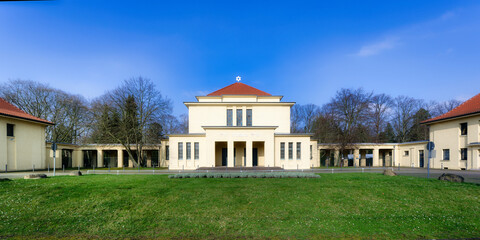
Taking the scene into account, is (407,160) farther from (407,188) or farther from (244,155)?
(407,188)

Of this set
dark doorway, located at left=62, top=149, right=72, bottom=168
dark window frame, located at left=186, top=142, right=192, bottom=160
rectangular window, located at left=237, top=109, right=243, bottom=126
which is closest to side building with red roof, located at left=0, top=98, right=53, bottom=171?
dark doorway, located at left=62, top=149, right=72, bottom=168

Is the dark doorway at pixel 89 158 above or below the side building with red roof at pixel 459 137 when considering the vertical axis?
below

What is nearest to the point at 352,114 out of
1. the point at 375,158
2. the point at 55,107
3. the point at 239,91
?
the point at 375,158

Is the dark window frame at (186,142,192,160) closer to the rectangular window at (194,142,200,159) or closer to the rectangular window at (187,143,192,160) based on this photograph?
the rectangular window at (187,143,192,160)

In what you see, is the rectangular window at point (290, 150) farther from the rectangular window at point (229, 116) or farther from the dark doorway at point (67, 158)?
the dark doorway at point (67, 158)

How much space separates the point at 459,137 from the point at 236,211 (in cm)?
3807

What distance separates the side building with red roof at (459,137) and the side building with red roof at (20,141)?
5304cm

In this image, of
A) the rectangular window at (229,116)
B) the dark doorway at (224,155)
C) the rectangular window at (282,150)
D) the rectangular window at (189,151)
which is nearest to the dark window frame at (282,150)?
the rectangular window at (282,150)

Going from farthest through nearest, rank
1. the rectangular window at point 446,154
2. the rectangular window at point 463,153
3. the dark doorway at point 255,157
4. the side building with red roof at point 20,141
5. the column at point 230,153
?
the dark doorway at point 255,157 → the rectangular window at point 446,154 → the rectangular window at point 463,153 → the column at point 230,153 → the side building with red roof at point 20,141

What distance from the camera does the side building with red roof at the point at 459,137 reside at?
29344 millimetres

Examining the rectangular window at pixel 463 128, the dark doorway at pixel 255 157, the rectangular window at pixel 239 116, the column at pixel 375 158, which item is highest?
the rectangular window at pixel 239 116

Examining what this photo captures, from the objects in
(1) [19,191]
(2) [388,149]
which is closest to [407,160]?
(2) [388,149]

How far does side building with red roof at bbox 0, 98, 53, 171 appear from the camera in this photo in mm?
28047

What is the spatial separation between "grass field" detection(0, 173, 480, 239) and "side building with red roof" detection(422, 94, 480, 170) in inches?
951
